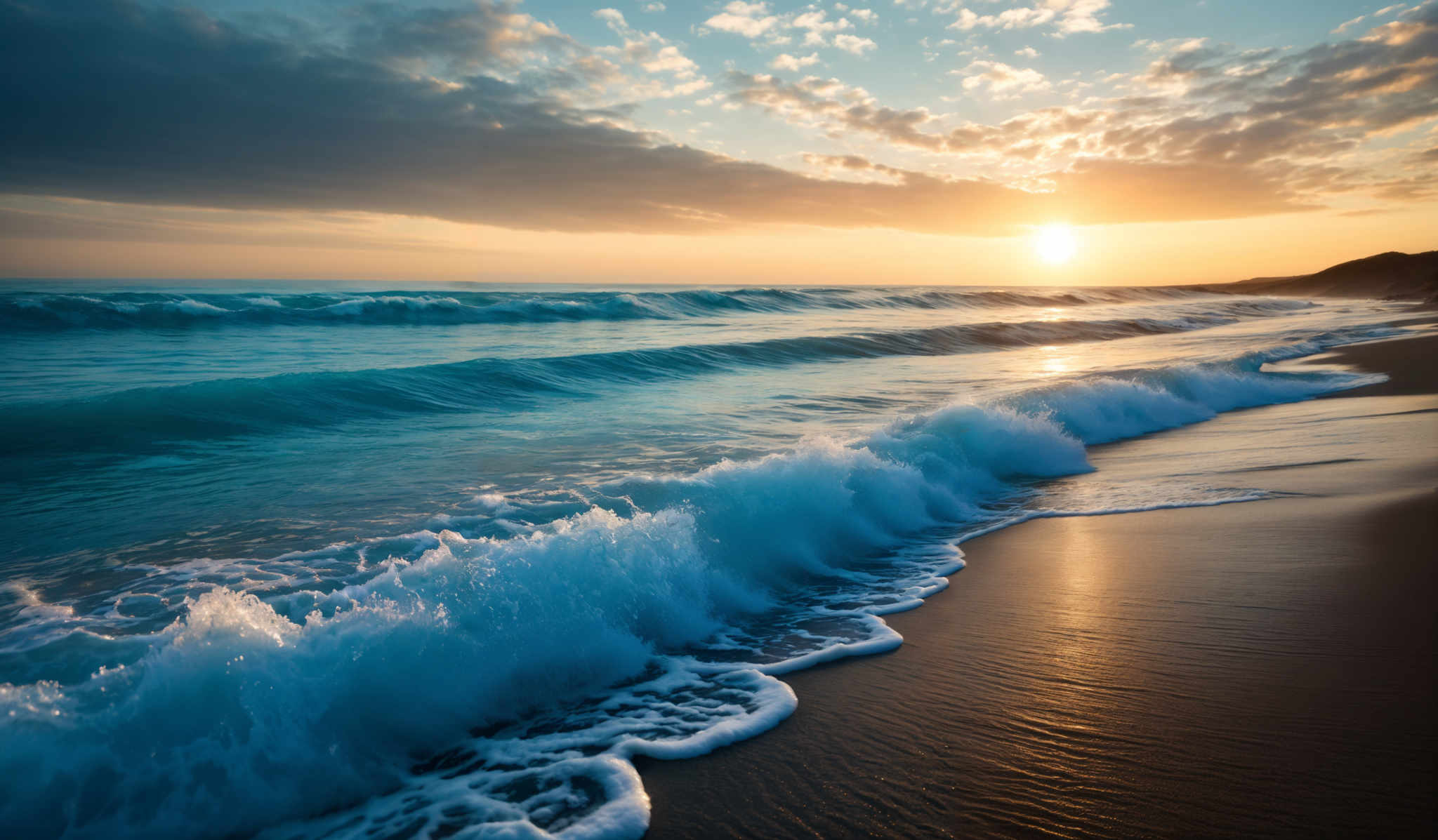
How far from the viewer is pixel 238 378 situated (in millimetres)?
10906

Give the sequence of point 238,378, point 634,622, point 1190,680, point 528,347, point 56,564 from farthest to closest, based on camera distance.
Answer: point 528,347, point 238,378, point 56,564, point 634,622, point 1190,680

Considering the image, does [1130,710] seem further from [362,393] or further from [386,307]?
[386,307]

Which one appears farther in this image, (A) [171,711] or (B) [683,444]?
(B) [683,444]

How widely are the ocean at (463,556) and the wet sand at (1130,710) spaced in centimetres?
30

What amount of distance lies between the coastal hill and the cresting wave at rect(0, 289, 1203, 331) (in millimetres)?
49725

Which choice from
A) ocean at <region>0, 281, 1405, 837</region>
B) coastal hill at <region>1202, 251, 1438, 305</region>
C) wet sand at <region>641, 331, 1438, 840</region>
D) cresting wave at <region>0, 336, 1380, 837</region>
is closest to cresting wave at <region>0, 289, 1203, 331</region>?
ocean at <region>0, 281, 1405, 837</region>

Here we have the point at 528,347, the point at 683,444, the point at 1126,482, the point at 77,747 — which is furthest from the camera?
the point at 528,347

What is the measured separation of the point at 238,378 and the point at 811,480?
9712mm

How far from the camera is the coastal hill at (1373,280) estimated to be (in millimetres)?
63969

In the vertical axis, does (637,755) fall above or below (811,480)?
below

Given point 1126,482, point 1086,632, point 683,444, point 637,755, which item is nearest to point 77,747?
point 637,755

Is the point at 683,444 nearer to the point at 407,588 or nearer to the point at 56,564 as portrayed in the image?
the point at 407,588

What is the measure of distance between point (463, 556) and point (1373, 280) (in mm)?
106607

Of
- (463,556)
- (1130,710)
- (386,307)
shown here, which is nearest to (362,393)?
(463,556)
